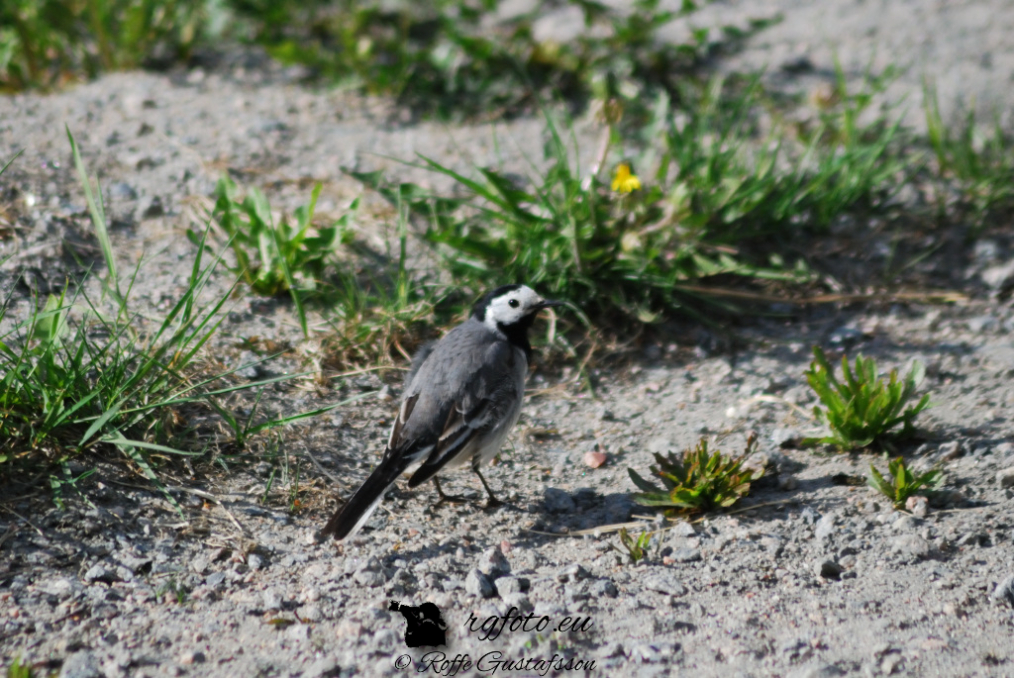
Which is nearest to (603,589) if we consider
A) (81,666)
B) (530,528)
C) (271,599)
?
(530,528)

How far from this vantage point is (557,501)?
4.31 m

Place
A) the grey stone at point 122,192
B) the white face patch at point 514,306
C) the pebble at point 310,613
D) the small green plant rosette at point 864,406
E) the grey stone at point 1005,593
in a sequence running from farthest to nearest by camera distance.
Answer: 1. the grey stone at point 122,192
2. the white face patch at point 514,306
3. the small green plant rosette at point 864,406
4. the grey stone at point 1005,593
5. the pebble at point 310,613

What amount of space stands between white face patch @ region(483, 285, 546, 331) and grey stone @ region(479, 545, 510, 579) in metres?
1.23

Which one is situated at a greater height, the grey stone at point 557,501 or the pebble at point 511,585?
the pebble at point 511,585

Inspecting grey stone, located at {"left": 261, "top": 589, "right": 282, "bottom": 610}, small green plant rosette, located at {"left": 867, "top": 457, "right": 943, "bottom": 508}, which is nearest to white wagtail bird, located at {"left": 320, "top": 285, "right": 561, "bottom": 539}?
grey stone, located at {"left": 261, "top": 589, "right": 282, "bottom": 610}

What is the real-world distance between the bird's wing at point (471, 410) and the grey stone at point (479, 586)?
496mm

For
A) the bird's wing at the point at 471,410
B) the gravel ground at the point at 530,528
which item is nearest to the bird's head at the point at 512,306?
the bird's wing at the point at 471,410

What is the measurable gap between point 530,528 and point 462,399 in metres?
0.63

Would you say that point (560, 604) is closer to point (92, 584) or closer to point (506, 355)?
point (506, 355)

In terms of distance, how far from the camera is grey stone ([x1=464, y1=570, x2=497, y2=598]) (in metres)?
3.55

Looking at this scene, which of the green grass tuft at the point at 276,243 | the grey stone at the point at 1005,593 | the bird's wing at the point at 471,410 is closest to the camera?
the grey stone at the point at 1005,593

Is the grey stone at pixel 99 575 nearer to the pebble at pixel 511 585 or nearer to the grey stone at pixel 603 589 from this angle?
the pebble at pixel 511 585

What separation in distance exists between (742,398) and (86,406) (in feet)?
10.2

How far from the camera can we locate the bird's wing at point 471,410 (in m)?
4.05
